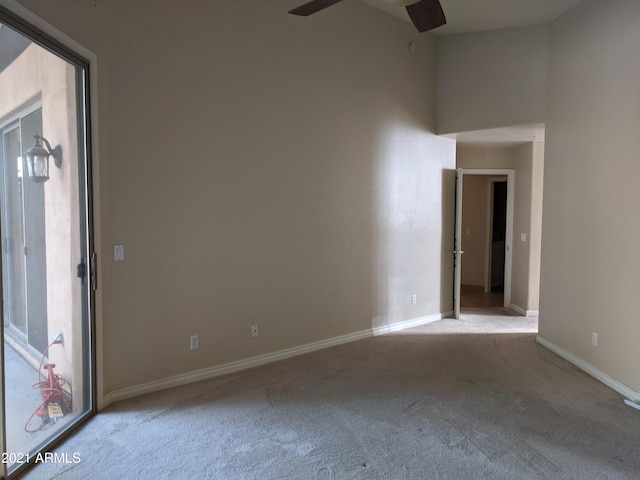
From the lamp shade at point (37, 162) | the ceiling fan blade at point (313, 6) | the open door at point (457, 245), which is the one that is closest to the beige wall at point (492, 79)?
the open door at point (457, 245)

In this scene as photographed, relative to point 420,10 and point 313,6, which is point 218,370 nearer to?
point 313,6

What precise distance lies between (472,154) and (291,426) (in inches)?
190

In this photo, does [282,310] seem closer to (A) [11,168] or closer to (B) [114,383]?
(B) [114,383]

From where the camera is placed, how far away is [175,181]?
318 cm

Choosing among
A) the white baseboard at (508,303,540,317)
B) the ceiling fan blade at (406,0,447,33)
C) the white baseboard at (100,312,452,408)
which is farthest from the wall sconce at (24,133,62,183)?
the white baseboard at (508,303,540,317)

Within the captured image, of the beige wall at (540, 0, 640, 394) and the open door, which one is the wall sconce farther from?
the open door

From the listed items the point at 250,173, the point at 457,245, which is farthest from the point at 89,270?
the point at 457,245

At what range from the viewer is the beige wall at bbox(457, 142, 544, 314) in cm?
553

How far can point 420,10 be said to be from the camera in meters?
2.47

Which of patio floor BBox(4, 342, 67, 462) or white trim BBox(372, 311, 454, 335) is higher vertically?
patio floor BBox(4, 342, 67, 462)

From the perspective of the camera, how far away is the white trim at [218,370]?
9.95 feet

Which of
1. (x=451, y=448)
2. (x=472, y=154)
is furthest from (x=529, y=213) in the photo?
(x=451, y=448)

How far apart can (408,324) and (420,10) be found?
139 inches

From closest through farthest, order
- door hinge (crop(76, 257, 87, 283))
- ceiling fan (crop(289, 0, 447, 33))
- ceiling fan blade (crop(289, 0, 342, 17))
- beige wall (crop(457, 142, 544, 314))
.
→ 1. ceiling fan (crop(289, 0, 447, 33))
2. ceiling fan blade (crop(289, 0, 342, 17))
3. door hinge (crop(76, 257, 87, 283))
4. beige wall (crop(457, 142, 544, 314))
